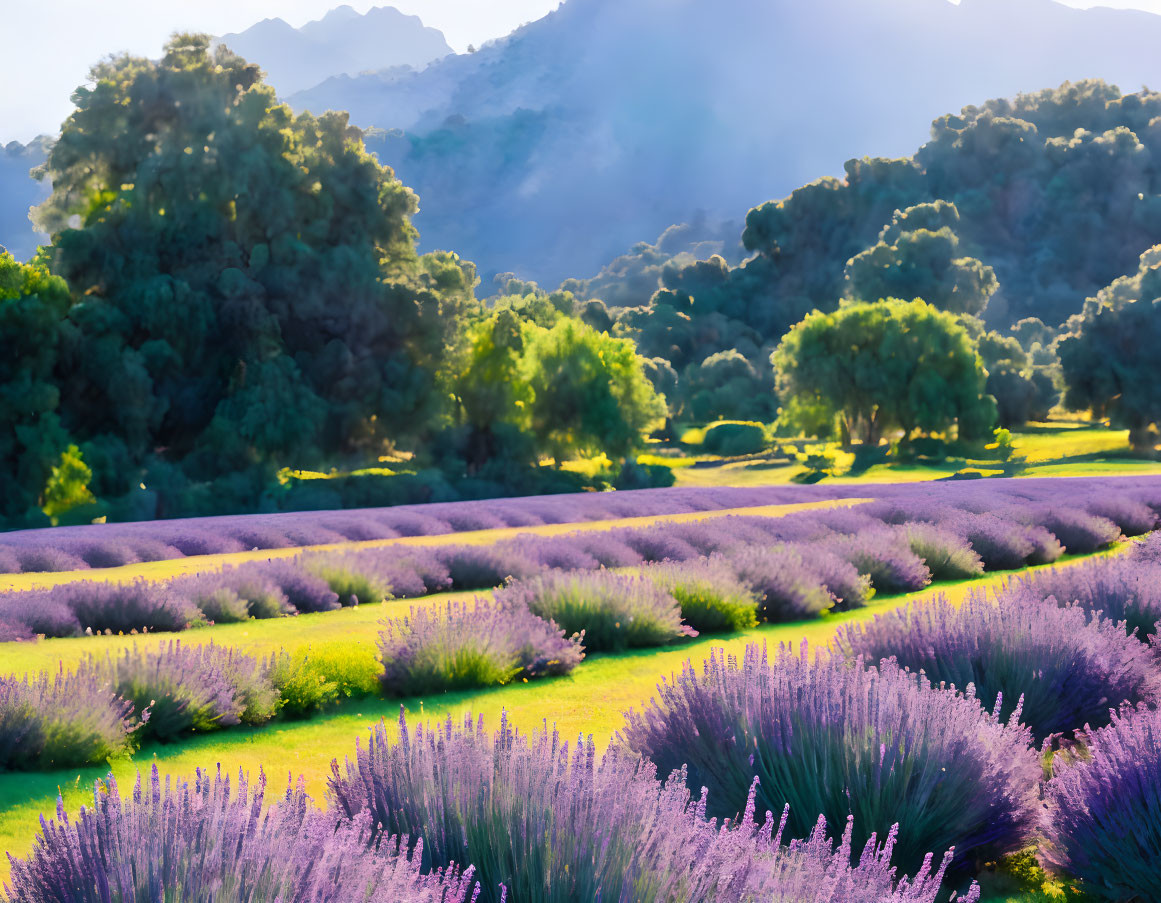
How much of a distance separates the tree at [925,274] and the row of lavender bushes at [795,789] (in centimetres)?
7286

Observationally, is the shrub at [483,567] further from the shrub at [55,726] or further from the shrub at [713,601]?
the shrub at [55,726]

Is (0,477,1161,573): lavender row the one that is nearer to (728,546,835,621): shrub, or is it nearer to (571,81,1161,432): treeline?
(728,546,835,621): shrub

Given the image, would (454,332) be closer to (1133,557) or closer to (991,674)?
(1133,557)

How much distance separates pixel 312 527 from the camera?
16.3m

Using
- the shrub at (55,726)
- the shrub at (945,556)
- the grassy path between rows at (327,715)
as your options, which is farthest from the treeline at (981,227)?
the shrub at (55,726)

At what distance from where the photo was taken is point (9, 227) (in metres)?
140

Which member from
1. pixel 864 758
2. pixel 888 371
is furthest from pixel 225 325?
pixel 888 371

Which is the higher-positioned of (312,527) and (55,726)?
(55,726)

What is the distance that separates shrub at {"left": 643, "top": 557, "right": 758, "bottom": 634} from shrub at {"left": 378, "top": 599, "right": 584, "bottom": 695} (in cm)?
173

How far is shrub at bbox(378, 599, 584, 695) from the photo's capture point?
19.4 feet

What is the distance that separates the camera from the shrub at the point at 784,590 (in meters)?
8.34

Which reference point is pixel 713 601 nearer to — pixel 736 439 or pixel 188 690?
pixel 188 690

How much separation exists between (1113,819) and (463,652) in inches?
152

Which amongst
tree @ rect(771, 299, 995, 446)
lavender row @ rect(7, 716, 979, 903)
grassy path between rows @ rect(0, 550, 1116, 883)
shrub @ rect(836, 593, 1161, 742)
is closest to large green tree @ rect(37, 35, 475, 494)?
tree @ rect(771, 299, 995, 446)
